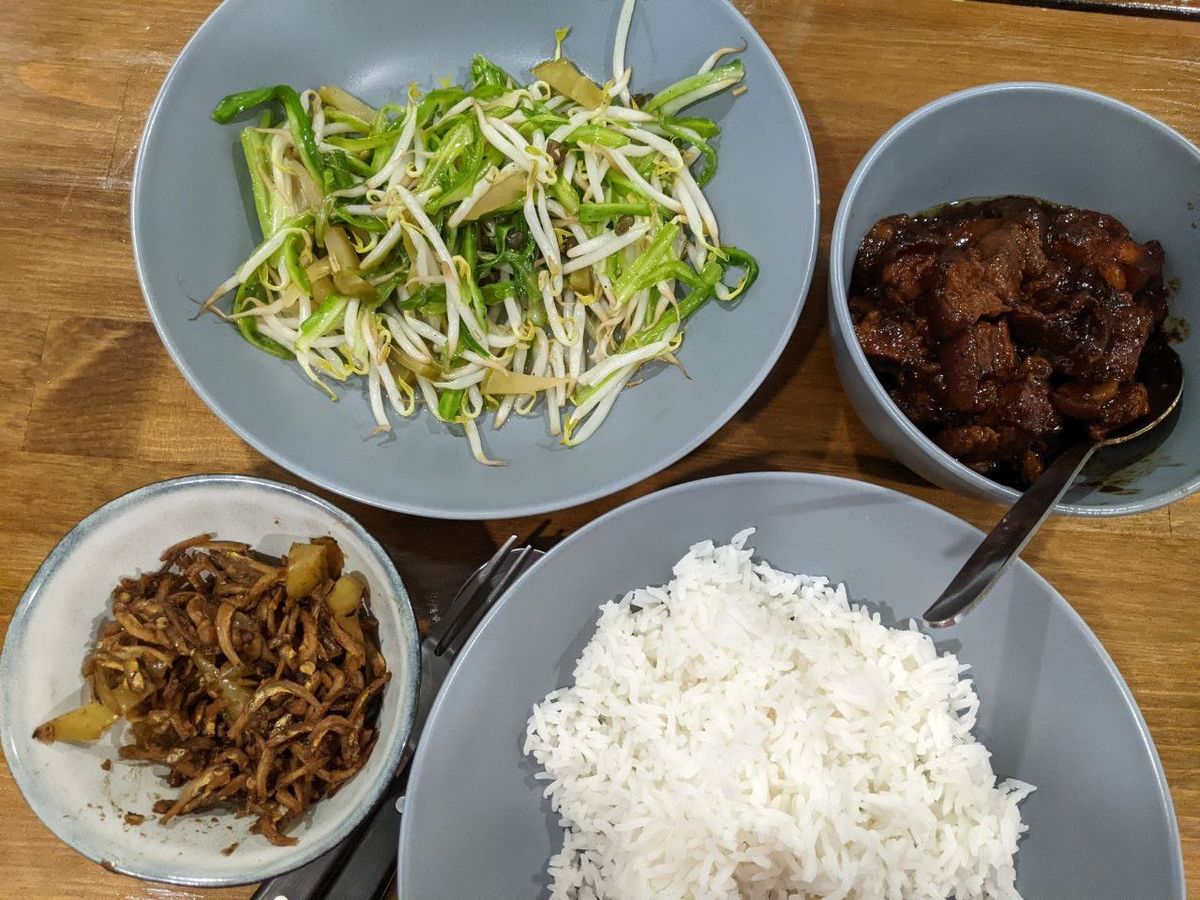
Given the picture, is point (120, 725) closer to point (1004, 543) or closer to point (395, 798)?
point (395, 798)

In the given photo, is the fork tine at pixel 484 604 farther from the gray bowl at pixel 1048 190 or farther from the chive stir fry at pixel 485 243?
the gray bowl at pixel 1048 190

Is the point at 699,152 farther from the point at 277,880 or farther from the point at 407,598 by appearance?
the point at 277,880

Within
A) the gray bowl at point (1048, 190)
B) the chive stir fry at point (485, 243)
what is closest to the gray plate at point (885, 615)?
the gray bowl at point (1048, 190)

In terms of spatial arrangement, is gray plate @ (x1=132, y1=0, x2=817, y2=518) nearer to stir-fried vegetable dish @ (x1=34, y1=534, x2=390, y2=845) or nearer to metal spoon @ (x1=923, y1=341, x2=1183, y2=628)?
stir-fried vegetable dish @ (x1=34, y1=534, x2=390, y2=845)

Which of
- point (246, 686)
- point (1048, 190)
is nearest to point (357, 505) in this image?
point (246, 686)

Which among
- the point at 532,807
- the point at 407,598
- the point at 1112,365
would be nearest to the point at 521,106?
the point at 407,598

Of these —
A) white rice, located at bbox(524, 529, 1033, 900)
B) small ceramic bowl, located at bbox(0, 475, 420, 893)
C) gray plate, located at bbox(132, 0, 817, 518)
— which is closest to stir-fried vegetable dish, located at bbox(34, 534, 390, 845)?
small ceramic bowl, located at bbox(0, 475, 420, 893)
